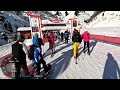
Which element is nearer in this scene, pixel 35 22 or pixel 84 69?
pixel 84 69

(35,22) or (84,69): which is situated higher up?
(35,22)

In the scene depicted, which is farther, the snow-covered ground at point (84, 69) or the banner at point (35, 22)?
the banner at point (35, 22)

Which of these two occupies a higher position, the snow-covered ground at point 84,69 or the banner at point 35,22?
the banner at point 35,22

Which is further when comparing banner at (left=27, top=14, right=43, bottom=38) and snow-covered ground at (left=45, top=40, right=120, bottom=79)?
banner at (left=27, top=14, right=43, bottom=38)

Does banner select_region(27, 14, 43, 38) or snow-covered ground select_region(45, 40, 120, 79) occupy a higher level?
banner select_region(27, 14, 43, 38)

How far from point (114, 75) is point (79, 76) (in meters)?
1.50
